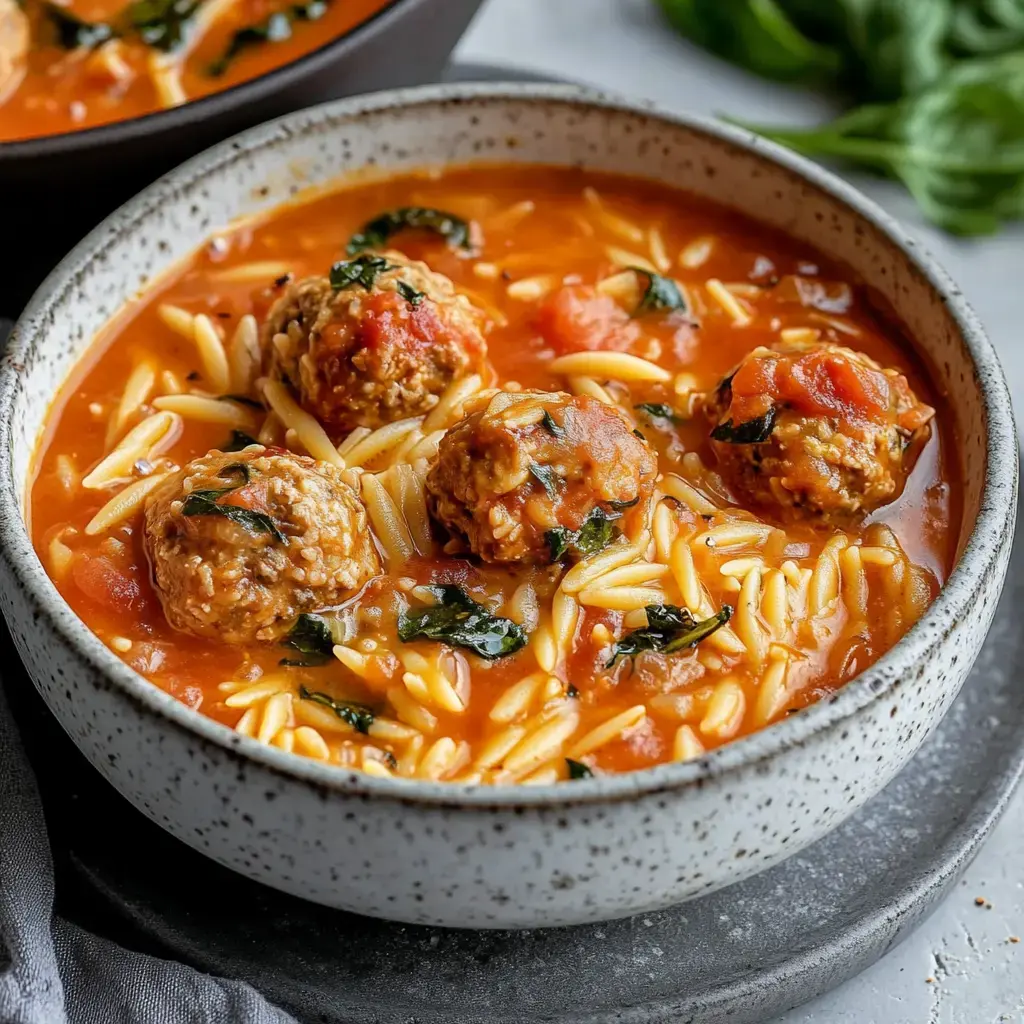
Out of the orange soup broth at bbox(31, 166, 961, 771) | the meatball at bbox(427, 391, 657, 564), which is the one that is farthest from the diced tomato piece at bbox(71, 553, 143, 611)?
the meatball at bbox(427, 391, 657, 564)

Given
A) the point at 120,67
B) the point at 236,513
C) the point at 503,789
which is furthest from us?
the point at 120,67

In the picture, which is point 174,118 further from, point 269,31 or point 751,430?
point 751,430

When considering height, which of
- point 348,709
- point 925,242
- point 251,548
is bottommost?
point 925,242

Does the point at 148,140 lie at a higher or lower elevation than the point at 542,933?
higher

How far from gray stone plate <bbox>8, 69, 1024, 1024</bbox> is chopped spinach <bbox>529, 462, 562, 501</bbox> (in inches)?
53.0

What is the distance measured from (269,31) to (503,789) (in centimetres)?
415

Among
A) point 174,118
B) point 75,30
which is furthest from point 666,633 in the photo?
point 75,30

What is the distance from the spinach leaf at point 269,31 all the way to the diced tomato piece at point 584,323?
7.02 feet

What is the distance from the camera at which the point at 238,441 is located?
5004 millimetres

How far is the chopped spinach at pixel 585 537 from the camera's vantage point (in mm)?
4465

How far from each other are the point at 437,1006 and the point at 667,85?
5.47 metres

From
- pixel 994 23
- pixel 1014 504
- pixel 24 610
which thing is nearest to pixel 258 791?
pixel 24 610

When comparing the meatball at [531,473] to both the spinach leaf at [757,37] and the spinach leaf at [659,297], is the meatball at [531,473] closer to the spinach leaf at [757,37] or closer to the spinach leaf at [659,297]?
the spinach leaf at [659,297]

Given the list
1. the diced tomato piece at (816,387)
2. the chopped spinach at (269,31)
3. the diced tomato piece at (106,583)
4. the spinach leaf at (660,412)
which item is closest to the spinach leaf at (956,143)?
the chopped spinach at (269,31)
